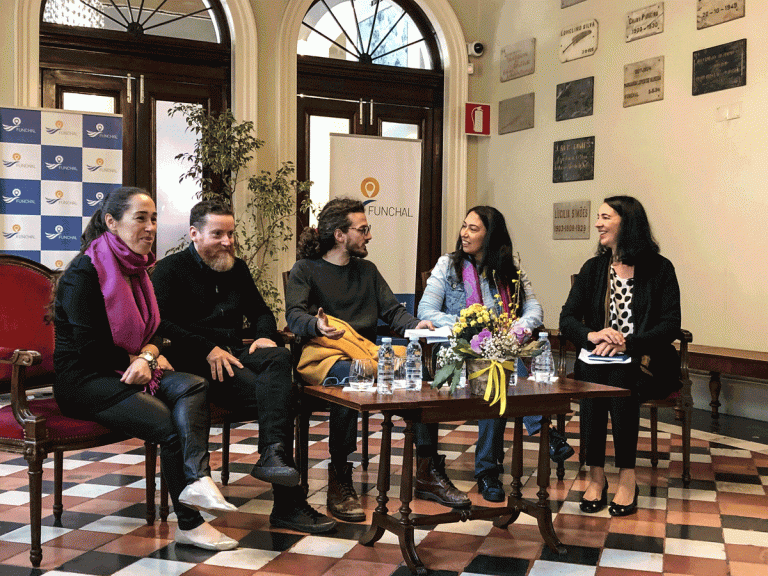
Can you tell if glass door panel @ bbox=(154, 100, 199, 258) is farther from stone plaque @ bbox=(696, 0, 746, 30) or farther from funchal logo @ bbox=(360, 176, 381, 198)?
stone plaque @ bbox=(696, 0, 746, 30)

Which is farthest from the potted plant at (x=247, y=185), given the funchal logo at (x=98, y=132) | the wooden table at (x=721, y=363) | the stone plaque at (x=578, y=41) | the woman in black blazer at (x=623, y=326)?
the woman in black blazer at (x=623, y=326)

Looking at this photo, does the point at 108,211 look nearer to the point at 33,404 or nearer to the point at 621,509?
the point at 33,404

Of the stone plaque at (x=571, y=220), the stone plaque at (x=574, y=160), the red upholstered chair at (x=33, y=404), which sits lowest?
the red upholstered chair at (x=33, y=404)

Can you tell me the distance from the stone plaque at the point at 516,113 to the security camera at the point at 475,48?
523mm

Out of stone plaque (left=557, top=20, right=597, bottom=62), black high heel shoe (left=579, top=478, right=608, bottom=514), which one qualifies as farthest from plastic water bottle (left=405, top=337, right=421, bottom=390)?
stone plaque (left=557, top=20, right=597, bottom=62)

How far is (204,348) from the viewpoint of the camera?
3.37 meters

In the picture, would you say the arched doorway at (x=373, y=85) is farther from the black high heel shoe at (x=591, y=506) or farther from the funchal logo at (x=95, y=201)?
the black high heel shoe at (x=591, y=506)

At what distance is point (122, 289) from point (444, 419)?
1.21 m

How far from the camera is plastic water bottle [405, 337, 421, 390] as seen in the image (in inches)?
117

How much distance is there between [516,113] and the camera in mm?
7492

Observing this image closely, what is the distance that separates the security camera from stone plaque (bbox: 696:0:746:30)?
2.37m

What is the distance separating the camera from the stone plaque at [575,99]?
6.71 metres

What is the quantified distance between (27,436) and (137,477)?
46.3 inches

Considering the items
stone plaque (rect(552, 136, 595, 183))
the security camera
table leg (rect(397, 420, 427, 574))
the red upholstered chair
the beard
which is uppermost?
the security camera
